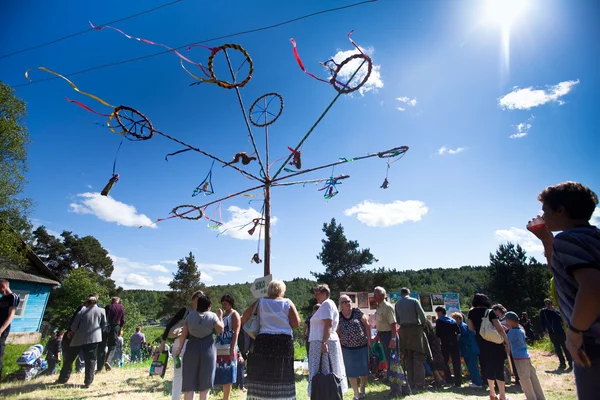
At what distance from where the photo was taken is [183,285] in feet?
181

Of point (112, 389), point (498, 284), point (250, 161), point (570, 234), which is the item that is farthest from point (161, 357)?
point (498, 284)

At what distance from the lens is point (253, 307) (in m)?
3.96

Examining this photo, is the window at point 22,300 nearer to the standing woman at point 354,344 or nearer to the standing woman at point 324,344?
the standing woman at point 354,344

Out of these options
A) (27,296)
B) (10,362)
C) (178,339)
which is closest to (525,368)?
(178,339)

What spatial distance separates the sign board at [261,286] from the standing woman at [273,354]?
24cm

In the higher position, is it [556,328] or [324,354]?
[556,328]

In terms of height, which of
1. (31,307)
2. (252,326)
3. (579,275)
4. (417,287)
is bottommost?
(252,326)

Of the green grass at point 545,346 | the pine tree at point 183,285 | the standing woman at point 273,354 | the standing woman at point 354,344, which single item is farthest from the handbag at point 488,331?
the pine tree at point 183,285

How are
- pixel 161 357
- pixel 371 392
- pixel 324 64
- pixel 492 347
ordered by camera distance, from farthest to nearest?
pixel 371 392 < pixel 161 357 < pixel 492 347 < pixel 324 64

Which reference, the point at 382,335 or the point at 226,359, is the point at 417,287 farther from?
the point at 226,359

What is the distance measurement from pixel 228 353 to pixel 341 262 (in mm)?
34217

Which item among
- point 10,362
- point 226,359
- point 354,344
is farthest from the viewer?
point 10,362

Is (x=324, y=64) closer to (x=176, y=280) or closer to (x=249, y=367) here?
(x=249, y=367)

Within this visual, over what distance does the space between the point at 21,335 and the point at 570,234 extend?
2669 cm
